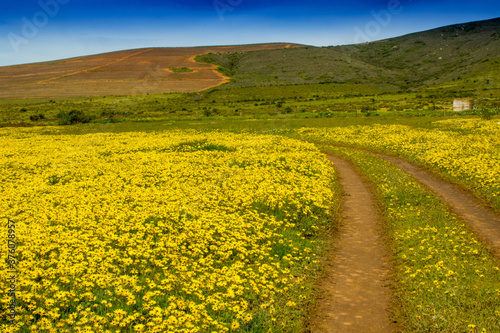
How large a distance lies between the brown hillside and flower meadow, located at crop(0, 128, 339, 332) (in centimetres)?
10648

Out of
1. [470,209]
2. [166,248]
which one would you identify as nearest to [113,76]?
[470,209]

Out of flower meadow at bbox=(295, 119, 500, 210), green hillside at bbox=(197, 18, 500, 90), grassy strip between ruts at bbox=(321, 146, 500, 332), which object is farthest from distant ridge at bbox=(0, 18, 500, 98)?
grassy strip between ruts at bbox=(321, 146, 500, 332)

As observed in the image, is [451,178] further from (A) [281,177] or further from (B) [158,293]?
(B) [158,293]

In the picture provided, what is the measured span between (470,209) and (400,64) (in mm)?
175124

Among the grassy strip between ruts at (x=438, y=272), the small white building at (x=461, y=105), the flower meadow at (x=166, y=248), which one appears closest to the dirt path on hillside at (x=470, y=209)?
the grassy strip between ruts at (x=438, y=272)

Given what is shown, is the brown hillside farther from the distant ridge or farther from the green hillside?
the green hillside

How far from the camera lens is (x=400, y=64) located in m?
176

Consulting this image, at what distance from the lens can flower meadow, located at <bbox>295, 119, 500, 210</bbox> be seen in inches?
772

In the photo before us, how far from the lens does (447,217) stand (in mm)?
14773

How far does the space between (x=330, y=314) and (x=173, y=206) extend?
7149 mm

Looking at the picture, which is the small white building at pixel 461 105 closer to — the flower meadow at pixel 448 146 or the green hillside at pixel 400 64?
the flower meadow at pixel 448 146

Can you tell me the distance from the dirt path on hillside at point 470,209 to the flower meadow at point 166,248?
467cm

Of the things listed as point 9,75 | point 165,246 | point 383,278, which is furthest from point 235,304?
point 9,75

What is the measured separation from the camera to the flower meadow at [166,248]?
7.60 meters
